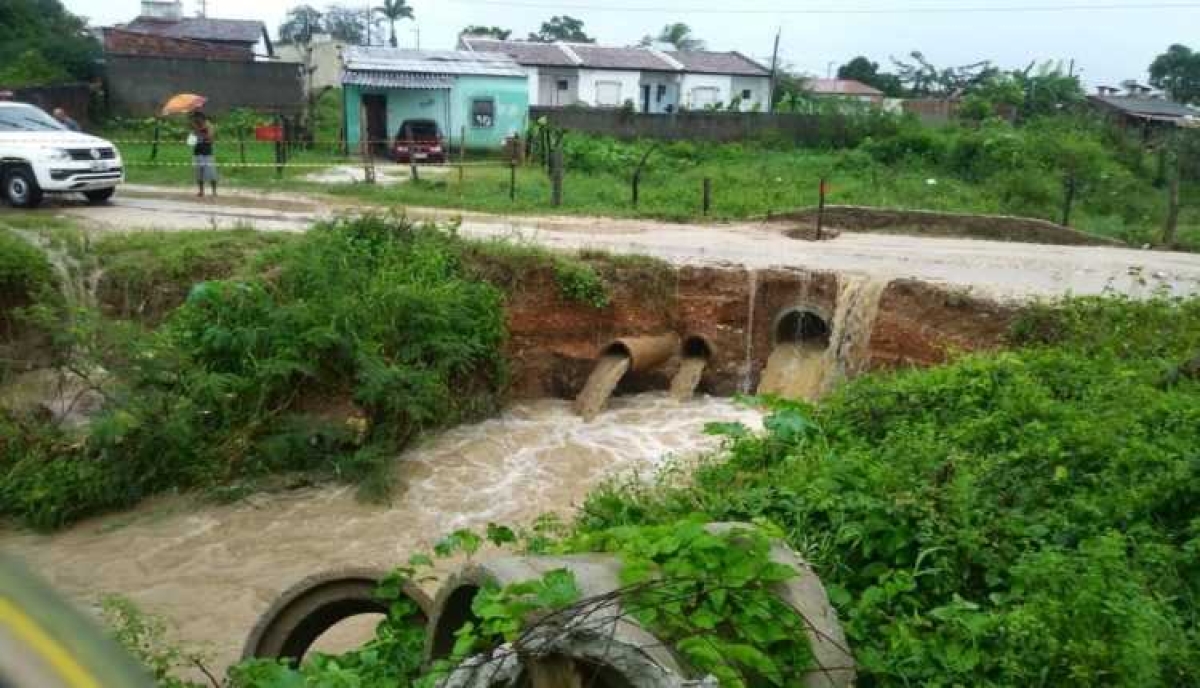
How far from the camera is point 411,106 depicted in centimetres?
2827

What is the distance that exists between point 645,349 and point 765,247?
10.7 ft

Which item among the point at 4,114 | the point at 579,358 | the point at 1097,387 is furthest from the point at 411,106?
the point at 1097,387

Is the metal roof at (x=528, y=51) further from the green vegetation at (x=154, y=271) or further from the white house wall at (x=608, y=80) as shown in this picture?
the green vegetation at (x=154, y=271)

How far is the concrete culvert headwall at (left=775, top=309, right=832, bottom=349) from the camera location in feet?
42.3

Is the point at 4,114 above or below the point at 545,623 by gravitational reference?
above

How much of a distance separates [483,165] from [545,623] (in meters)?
22.2

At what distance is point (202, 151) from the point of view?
17.3 meters

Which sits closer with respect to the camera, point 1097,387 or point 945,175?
point 1097,387

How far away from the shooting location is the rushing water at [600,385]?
12.2m

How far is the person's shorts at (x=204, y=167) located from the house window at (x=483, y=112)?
40.5 feet

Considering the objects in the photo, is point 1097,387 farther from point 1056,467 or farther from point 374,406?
point 374,406

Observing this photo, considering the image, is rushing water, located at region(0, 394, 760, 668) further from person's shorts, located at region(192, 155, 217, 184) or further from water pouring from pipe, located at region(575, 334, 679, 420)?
person's shorts, located at region(192, 155, 217, 184)

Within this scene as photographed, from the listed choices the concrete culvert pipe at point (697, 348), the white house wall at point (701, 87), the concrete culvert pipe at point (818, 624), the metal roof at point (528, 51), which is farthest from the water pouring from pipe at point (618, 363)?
the white house wall at point (701, 87)

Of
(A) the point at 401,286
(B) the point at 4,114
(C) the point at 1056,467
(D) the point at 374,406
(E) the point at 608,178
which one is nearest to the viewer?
(C) the point at 1056,467
